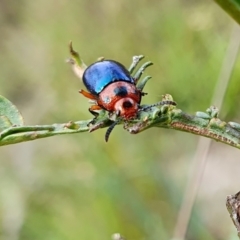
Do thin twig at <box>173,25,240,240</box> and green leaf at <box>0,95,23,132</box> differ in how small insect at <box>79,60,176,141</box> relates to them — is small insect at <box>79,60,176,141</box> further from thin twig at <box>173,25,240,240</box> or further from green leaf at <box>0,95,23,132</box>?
thin twig at <box>173,25,240,240</box>

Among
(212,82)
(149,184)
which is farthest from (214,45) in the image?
(149,184)

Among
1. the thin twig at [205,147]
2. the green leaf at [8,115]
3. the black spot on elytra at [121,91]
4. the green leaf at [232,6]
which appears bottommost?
the green leaf at [8,115]

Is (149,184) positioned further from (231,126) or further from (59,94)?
(231,126)

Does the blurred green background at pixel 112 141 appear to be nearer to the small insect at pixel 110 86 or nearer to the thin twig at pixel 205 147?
the thin twig at pixel 205 147

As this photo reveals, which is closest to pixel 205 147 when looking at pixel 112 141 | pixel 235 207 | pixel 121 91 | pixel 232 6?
pixel 112 141

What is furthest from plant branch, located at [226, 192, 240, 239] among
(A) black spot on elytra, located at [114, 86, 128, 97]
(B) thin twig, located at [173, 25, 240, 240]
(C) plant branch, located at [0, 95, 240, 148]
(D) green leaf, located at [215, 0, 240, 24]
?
(B) thin twig, located at [173, 25, 240, 240]

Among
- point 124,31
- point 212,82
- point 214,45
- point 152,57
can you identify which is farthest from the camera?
point 124,31

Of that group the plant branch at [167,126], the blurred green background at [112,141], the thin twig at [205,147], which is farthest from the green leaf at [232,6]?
the blurred green background at [112,141]
